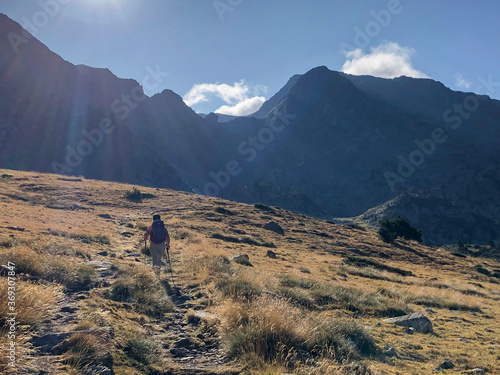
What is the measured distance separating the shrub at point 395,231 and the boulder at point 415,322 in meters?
47.8

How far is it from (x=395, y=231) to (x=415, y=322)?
5445 centimetres

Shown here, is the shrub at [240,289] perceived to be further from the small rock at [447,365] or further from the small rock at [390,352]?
the small rock at [447,365]

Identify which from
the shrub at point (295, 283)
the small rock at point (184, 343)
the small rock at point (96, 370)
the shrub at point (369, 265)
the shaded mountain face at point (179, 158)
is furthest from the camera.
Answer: the shaded mountain face at point (179, 158)

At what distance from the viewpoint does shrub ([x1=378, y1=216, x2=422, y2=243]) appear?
→ 5505 cm

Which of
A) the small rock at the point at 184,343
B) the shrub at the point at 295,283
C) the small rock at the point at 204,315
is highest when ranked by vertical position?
the small rock at the point at 204,315

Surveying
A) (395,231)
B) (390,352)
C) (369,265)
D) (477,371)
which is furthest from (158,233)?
(395,231)

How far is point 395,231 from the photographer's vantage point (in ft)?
195

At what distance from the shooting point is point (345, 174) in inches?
7687

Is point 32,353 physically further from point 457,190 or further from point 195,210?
point 457,190

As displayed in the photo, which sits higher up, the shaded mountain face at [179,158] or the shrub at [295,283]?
the shaded mountain face at [179,158]

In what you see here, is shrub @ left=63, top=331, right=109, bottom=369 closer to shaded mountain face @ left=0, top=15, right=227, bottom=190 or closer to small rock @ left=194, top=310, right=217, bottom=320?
small rock @ left=194, top=310, right=217, bottom=320

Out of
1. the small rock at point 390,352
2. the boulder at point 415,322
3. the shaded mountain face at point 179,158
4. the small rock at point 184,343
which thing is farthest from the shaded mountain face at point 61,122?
the small rock at point 390,352

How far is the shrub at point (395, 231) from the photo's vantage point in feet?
181

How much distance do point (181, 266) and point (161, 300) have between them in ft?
18.0
